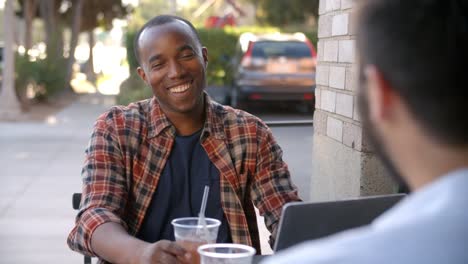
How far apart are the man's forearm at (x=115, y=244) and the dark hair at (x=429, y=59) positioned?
4.92ft

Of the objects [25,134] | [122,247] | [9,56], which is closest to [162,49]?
[122,247]

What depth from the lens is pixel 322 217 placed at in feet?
5.97

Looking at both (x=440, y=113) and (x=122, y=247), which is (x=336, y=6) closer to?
(x=122, y=247)

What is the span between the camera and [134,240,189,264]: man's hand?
2113 millimetres

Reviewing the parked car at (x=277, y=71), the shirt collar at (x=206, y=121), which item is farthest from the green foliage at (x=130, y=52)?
the shirt collar at (x=206, y=121)

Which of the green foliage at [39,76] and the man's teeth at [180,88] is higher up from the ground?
the man's teeth at [180,88]

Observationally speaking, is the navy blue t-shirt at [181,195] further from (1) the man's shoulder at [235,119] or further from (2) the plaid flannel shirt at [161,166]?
(1) the man's shoulder at [235,119]

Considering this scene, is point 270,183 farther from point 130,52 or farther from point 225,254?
point 130,52

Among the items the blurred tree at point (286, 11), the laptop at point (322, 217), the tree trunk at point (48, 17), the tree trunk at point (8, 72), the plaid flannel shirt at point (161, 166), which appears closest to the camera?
the laptop at point (322, 217)

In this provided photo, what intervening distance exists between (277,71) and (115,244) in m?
15.6

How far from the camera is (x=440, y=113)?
0.96 m

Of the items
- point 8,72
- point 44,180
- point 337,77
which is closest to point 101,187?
point 337,77

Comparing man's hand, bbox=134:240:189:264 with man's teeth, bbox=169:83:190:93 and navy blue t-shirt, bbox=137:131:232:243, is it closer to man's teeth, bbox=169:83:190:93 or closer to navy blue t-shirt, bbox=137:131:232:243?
navy blue t-shirt, bbox=137:131:232:243

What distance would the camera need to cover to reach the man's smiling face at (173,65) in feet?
9.52
